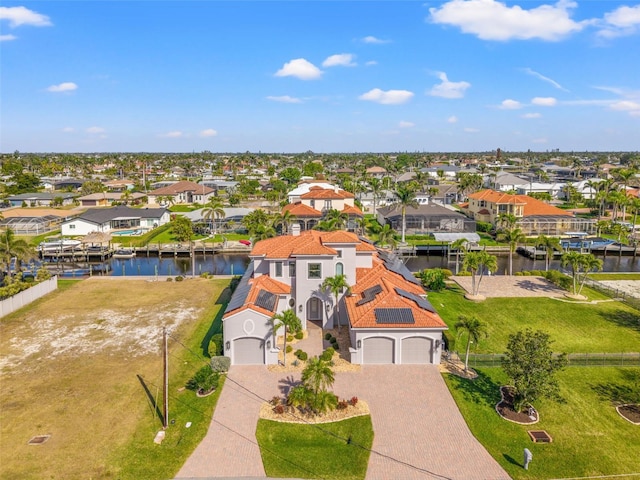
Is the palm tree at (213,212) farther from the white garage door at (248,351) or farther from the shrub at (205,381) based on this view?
the shrub at (205,381)

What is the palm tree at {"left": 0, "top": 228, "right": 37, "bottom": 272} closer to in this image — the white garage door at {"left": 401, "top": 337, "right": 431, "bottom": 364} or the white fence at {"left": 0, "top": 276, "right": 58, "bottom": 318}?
the white fence at {"left": 0, "top": 276, "right": 58, "bottom": 318}

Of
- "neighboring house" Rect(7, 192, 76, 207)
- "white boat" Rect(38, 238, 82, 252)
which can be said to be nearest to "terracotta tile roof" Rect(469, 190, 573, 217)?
"white boat" Rect(38, 238, 82, 252)

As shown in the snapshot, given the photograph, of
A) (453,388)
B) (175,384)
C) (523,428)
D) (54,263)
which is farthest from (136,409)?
(54,263)

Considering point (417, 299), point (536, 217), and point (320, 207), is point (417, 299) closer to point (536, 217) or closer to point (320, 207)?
point (320, 207)

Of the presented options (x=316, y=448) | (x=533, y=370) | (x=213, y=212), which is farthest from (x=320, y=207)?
(x=316, y=448)

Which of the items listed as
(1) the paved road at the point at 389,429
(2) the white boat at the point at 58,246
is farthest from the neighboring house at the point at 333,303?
(2) the white boat at the point at 58,246

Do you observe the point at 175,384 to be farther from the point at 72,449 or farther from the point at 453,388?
the point at 453,388
